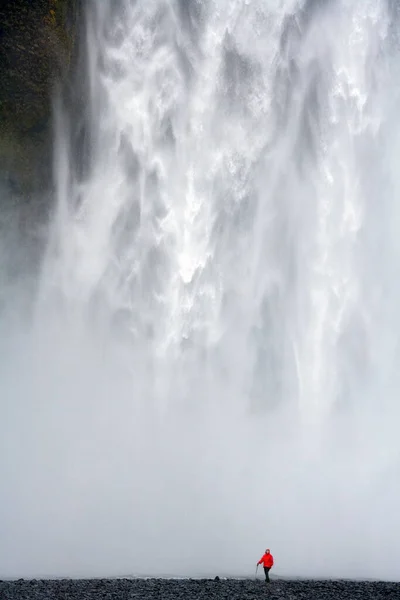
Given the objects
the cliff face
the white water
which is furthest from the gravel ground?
the cliff face

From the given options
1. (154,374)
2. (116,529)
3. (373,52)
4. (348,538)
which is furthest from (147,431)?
(373,52)

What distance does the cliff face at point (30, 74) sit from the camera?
2959 centimetres

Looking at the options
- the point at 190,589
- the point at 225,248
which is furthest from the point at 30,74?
the point at 190,589

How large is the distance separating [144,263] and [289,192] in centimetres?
525

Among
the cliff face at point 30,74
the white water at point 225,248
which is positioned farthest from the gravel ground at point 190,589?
the cliff face at point 30,74

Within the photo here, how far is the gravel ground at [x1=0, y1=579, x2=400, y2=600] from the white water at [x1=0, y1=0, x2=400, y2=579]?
7505 mm

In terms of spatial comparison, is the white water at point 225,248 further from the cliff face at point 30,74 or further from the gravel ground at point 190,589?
the gravel ground at point 190,589

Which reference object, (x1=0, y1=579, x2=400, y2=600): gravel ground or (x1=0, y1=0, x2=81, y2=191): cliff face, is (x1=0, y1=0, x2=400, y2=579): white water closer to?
(x1=0, y1=0, x2=81, y2=191): cliff face

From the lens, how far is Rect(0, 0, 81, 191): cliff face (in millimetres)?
29594

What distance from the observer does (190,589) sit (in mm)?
18281

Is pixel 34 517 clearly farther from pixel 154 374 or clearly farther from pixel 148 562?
pixel 154 374

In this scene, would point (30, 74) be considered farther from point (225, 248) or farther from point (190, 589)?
point (190, 589)

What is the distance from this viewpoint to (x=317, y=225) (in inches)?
1201

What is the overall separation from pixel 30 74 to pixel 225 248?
8152mm
